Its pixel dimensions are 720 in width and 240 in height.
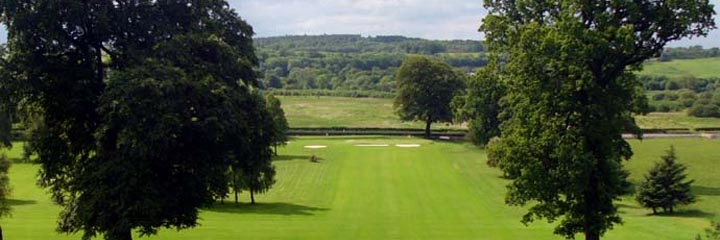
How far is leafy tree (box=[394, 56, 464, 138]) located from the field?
13.8 m

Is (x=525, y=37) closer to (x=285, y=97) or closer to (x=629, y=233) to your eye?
(x=629, y=233)

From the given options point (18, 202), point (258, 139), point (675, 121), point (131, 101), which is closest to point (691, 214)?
point (258, 139)

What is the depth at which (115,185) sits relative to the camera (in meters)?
22.0

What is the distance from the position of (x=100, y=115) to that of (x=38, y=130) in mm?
3231

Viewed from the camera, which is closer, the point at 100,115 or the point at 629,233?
the point at 100,115

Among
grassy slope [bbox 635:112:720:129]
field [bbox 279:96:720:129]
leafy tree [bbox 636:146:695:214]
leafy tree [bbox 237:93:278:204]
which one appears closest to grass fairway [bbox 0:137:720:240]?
leafy tree [bbox 636:146:695:214]

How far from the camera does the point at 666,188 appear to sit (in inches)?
1575

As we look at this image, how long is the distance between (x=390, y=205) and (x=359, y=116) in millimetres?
83653

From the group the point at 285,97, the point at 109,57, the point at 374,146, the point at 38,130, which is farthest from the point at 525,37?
the point at 285,97

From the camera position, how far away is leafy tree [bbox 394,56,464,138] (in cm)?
9538

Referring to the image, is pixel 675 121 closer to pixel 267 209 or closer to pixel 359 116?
pixel 359 116

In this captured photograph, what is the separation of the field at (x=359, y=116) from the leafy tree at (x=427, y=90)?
542 inches

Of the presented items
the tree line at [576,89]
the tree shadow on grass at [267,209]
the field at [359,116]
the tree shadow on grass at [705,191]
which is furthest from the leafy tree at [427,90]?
the tree line at [576,89]

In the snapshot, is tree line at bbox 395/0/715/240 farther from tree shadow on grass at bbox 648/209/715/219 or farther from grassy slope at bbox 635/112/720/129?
grassy slope at bbox 635/112/720/129
